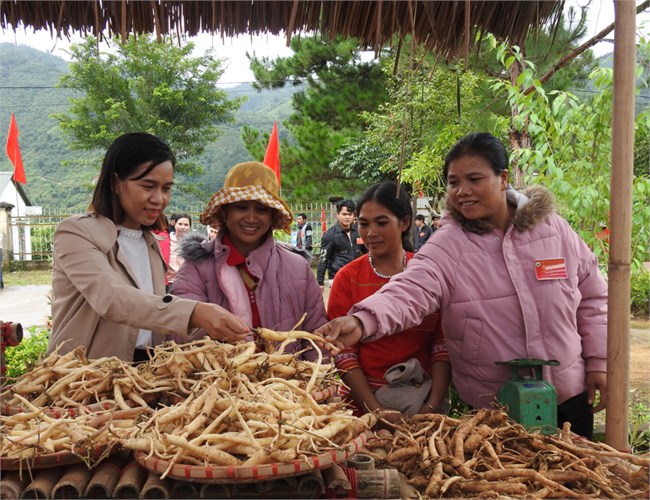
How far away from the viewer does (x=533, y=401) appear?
6.21ft

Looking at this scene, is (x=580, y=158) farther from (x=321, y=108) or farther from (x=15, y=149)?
(x=321, y=108)

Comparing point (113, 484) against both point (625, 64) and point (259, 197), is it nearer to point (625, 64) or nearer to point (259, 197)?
point (259, 197)

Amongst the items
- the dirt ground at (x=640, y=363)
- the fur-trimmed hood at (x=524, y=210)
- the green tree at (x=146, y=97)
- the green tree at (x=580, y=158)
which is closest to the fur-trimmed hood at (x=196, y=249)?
the fur-trimmed hood at (x=524, y=210)

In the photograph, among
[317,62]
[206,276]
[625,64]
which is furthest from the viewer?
[317,62]

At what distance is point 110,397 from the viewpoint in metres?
1.74

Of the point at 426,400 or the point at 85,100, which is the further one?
the point at 85,100

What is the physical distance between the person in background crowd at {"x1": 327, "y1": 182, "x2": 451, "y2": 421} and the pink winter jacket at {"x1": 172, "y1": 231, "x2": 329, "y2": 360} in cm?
21

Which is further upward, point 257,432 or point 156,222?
point 156,222

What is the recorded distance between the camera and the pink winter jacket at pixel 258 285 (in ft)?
7.74

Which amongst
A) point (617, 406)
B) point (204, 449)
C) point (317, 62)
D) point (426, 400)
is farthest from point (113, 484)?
point (317, 62)

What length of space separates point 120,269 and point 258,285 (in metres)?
0.53

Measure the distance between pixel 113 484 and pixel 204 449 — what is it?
0.23 metres

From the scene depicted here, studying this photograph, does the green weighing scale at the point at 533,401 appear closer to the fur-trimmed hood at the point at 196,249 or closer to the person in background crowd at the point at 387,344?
→ the person in background crowd at the point at 387,344

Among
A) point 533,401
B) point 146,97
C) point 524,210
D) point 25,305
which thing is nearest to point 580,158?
point 524,210
